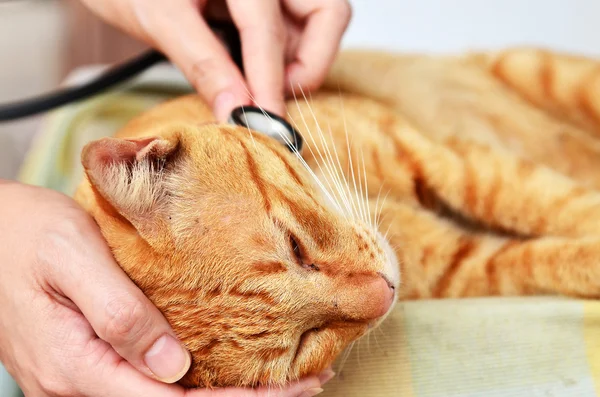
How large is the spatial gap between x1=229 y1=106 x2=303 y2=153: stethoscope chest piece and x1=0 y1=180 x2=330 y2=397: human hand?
1.22 feet

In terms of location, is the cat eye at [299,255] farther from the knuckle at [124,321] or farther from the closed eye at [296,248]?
the knuckle at [124,321]

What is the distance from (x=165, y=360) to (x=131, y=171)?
0.30m

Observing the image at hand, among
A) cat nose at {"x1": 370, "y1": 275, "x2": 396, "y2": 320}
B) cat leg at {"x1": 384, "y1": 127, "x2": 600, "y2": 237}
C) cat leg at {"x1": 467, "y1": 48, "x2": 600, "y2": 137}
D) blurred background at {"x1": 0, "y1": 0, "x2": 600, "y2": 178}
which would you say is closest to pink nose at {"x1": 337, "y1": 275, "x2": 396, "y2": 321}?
cat nose at {"x1": 370, "y1": 275, "x2": 396, "y2": 320}

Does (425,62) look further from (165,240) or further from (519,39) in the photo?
(165,240)

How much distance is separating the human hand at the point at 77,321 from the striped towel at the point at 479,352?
192mm

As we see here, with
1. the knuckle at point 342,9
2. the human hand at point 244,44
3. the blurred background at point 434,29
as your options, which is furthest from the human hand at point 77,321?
the blurred background at point 434,29

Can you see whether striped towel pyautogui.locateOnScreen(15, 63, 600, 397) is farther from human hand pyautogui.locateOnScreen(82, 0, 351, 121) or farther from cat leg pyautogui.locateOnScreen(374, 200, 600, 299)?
human hand pyautogui.locateOnScreen(82, 0, 351, 121)

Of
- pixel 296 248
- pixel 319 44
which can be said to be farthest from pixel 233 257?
pixel 319 44

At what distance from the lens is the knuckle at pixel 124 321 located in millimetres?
837

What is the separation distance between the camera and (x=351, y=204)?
1176 millimetres

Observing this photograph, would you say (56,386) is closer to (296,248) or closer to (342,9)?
(296,248)

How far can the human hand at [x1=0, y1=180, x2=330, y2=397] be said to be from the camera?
863 mm

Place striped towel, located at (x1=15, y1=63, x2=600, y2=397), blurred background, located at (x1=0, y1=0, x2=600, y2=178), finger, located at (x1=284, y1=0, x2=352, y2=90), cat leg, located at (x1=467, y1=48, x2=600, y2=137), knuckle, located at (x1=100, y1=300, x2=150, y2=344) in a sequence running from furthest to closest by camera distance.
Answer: blurred background, located at (x1=0, y1=0, x2=600, y2=178)
cat leg, located at (x1=467, y1=48, x2=600, y2=137)
finger, located at (x1=284, y1=0, x2=352, y2=90)
striped towel, located at (x1=15, y1=63, x2=600, y2=397)
knuckle, located at (x1=100, y1=300, x2=150, y2=344)

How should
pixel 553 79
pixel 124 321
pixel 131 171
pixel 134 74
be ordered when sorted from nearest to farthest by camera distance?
pixel 124 321
pixel 131 171
pixel 134 74
pixel 553 79
